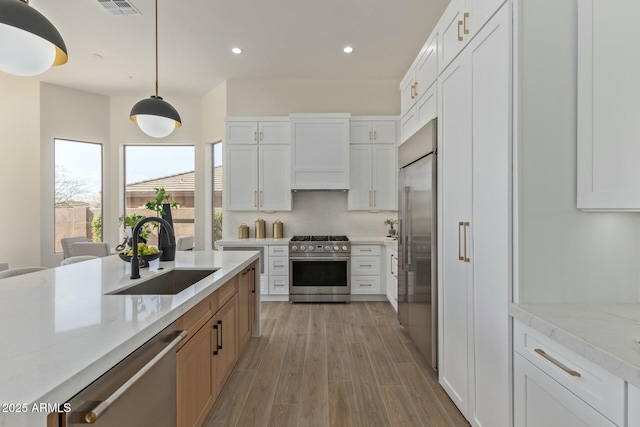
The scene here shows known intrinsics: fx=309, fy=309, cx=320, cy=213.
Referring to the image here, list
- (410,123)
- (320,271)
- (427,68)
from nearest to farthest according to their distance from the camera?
(427,68) → (410,123) → (320,271)

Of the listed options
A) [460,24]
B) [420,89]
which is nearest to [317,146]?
[420,89]

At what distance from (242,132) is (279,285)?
7.61ft

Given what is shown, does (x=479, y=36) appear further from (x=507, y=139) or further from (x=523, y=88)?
(x=507, y=139)

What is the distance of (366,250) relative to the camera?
4.38 m

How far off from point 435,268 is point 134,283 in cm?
197

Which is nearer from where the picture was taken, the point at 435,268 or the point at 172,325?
the point at 172,325

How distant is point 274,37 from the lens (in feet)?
12.3

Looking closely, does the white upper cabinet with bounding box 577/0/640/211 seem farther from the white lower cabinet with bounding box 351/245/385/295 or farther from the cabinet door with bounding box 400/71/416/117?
the white lower cabinet with bounding box 351/245/385/295

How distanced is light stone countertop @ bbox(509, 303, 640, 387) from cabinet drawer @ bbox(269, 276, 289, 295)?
3322 mm

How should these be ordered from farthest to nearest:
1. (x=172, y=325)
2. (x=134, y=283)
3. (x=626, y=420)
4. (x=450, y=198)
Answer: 1. (x=450, y=198)
2. (x=134, y=283)
3. (x=172, y=325)
4. (x=626, y=420)

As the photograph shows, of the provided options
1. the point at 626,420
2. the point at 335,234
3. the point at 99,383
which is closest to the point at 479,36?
the point at 626,420

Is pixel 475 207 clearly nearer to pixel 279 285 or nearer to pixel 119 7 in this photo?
pixel 279 285

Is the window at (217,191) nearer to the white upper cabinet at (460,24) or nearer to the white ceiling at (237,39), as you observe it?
the white ceiling at (237,39)

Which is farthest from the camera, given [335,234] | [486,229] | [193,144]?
[193,144]
